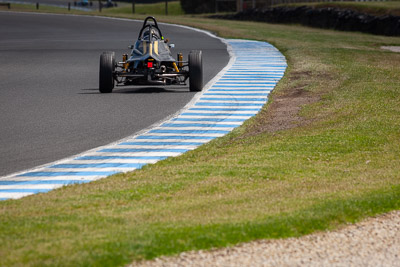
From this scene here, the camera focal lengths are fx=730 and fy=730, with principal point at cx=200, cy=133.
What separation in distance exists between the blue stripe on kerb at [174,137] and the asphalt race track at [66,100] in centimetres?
42

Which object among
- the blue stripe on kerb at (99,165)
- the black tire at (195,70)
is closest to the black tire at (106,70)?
the black tire at (195,70)

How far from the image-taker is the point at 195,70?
18.3 m

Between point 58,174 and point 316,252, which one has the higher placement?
point 316,252

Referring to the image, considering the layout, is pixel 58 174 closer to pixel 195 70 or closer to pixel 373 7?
pixel 195 70

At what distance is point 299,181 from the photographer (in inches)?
355

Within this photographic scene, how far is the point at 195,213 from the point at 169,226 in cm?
56

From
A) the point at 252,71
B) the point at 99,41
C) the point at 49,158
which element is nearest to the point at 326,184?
the point at 49,158

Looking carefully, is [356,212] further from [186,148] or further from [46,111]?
[46,111]

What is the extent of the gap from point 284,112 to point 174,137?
137 inches

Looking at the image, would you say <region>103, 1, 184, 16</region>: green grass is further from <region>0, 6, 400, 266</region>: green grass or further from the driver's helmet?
<region>0, 6, 400, 266</region>: green grass

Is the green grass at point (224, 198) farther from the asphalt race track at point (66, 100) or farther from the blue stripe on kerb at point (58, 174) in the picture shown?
the asphalt race track at point (66, 100)

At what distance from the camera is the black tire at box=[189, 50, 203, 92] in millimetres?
18250

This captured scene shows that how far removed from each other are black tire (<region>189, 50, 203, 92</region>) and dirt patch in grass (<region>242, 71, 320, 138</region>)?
193 cm

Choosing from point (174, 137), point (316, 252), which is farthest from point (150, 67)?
point (316, 252)
